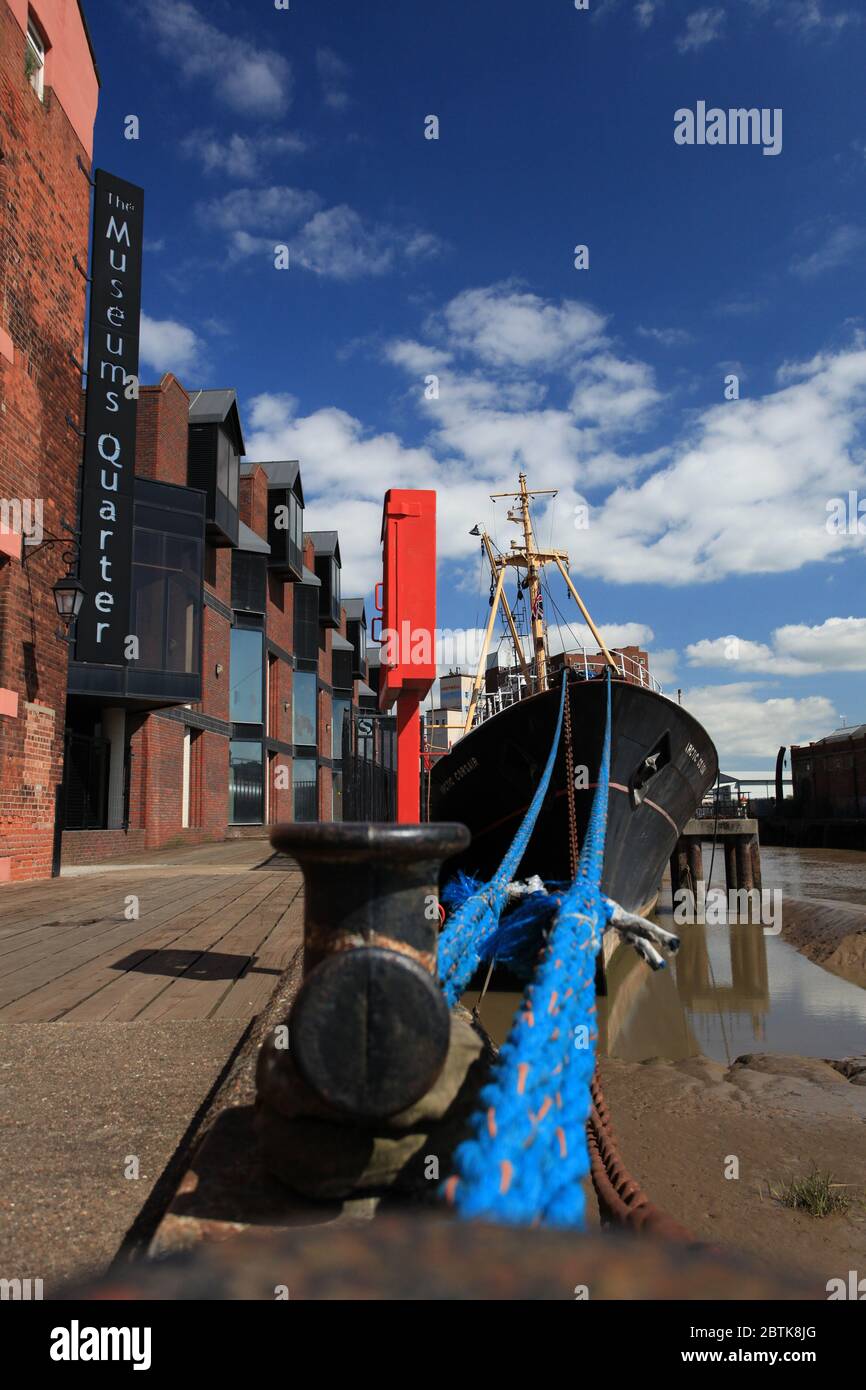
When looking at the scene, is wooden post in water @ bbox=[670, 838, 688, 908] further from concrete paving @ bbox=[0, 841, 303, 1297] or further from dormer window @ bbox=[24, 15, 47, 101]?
dormer window @ bbox=[24, 15, 47, 101]

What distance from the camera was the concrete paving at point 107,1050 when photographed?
5.68ft

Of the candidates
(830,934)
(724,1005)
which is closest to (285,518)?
(830,934)

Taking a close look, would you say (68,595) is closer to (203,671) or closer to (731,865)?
(203,671)

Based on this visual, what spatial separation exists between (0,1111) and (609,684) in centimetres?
766

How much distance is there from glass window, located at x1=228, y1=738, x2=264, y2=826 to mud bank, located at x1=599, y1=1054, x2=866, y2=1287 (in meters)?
19.3

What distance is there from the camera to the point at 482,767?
10.5 metres

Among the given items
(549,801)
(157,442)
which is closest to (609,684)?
(549,801)

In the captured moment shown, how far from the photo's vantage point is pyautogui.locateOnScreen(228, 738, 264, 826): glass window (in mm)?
25000

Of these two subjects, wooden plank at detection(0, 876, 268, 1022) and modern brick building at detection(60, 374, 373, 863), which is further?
modern brick building at detection(60, 374, 373, 863)

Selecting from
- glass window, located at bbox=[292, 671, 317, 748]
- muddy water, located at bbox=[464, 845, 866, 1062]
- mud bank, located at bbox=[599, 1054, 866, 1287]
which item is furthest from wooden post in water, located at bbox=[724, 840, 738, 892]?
glass window, located at bbox=[292, 671, 317, 748]

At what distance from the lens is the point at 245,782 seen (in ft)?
84.2

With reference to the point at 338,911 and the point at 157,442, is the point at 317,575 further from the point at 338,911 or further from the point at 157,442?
the point at 338,911

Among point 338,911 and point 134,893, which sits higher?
point 338,911

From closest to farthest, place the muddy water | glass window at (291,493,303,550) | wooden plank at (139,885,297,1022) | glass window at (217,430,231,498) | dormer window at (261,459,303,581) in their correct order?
wooden plank at (139,885,297,1022) < the muddy water < glass window at (217,430,231,498) < dormer window at (261,459,303,581) < glass window at (291,493,303,550)
